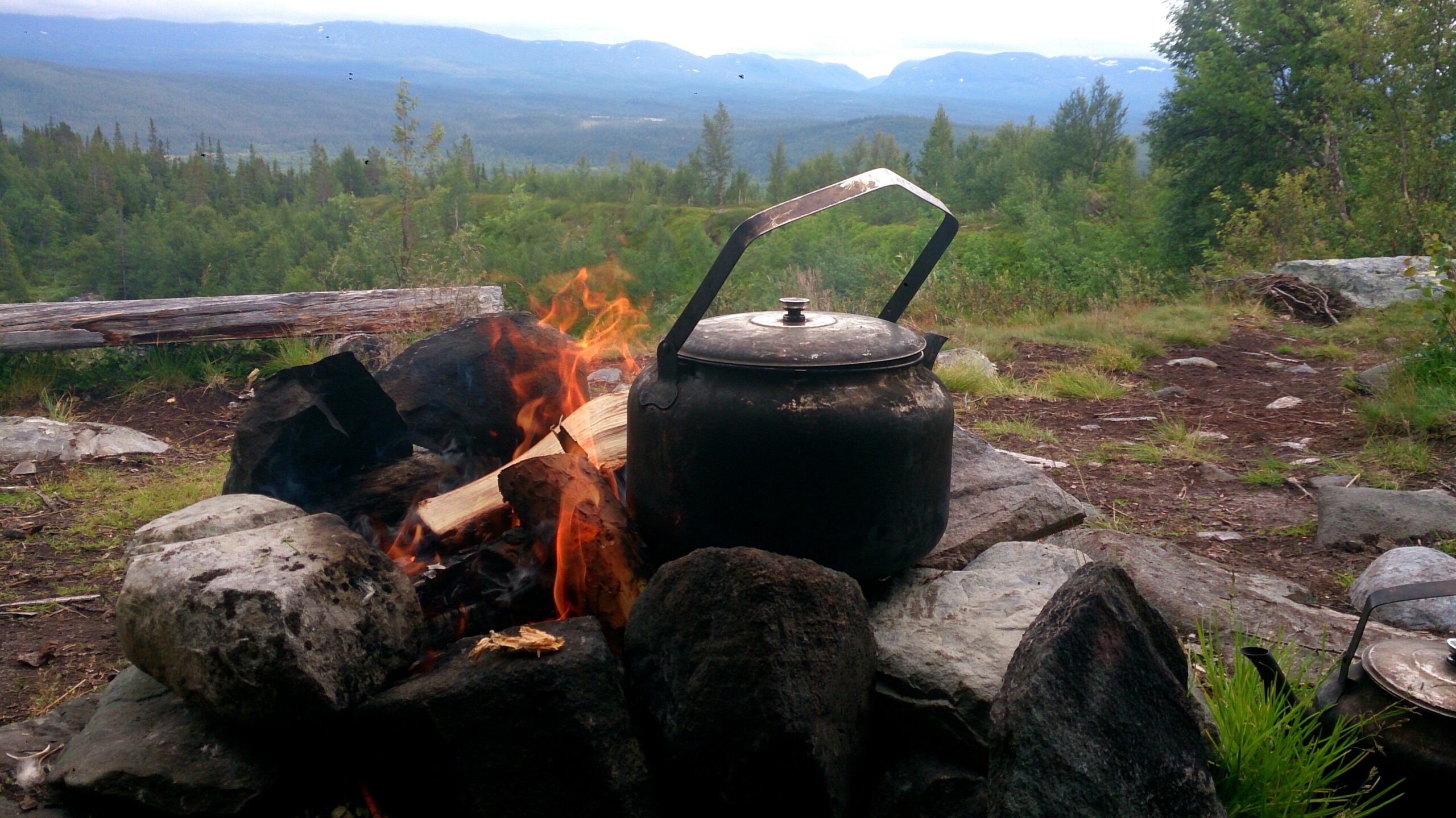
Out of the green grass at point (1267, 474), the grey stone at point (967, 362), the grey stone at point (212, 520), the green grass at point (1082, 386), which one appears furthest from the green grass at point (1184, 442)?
the grey stone at point (212, 520)

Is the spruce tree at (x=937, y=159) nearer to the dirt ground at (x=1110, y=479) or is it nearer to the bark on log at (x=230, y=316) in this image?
the dirt ground at (x=1110, y=479)

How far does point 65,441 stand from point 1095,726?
577 centimetres

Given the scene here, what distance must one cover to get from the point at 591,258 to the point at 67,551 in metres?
56.1

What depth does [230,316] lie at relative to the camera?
689cm

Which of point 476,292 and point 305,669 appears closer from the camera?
point 305,669

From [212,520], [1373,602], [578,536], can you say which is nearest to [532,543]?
[578,536]

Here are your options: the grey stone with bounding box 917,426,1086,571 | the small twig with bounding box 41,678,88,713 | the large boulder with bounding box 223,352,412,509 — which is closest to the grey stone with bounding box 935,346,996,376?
the grey stone with bounding box 917,426,1086,571

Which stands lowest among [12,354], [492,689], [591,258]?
[591,258]

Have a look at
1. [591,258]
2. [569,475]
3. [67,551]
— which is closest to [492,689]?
[569,475]

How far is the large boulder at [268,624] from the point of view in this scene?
195 centimetres

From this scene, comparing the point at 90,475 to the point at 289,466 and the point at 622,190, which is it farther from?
the point at 622,190

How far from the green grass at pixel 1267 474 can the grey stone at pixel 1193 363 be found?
2663 mm

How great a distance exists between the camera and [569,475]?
2736 mm

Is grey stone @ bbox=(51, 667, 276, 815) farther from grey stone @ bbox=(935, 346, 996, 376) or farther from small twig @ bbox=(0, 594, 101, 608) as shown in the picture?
grey stone @ bbox=(935, 346, 996, 376)
